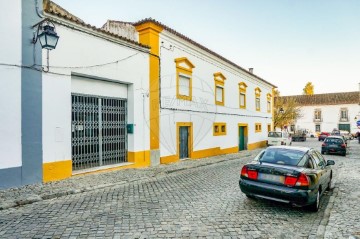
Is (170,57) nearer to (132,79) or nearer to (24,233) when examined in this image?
(132,79)

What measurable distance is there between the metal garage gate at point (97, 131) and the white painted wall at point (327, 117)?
171 ft

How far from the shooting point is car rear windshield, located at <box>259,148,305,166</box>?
627 cm

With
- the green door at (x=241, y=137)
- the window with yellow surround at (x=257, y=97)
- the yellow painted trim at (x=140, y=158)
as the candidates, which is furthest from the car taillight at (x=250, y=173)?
the window with yellow surround at (x=257, y=97)

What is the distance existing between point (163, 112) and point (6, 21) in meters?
7.28

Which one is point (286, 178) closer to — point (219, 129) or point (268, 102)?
point (219, 129)

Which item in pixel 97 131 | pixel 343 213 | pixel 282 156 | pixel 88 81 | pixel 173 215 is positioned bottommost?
pixel 343 213

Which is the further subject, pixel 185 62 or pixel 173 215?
pixel 185 62

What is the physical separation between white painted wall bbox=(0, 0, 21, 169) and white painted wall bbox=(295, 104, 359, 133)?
56093mm

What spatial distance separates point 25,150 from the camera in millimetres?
7551

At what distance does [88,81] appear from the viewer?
381 inches

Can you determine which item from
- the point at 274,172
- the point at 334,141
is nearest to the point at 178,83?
the point at 274,172

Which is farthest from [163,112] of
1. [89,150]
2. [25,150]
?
[25,150]

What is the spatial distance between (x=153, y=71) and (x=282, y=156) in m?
7.59

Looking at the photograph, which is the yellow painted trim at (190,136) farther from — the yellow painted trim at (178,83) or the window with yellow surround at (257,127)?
the window with yellow surround at (257,127)
